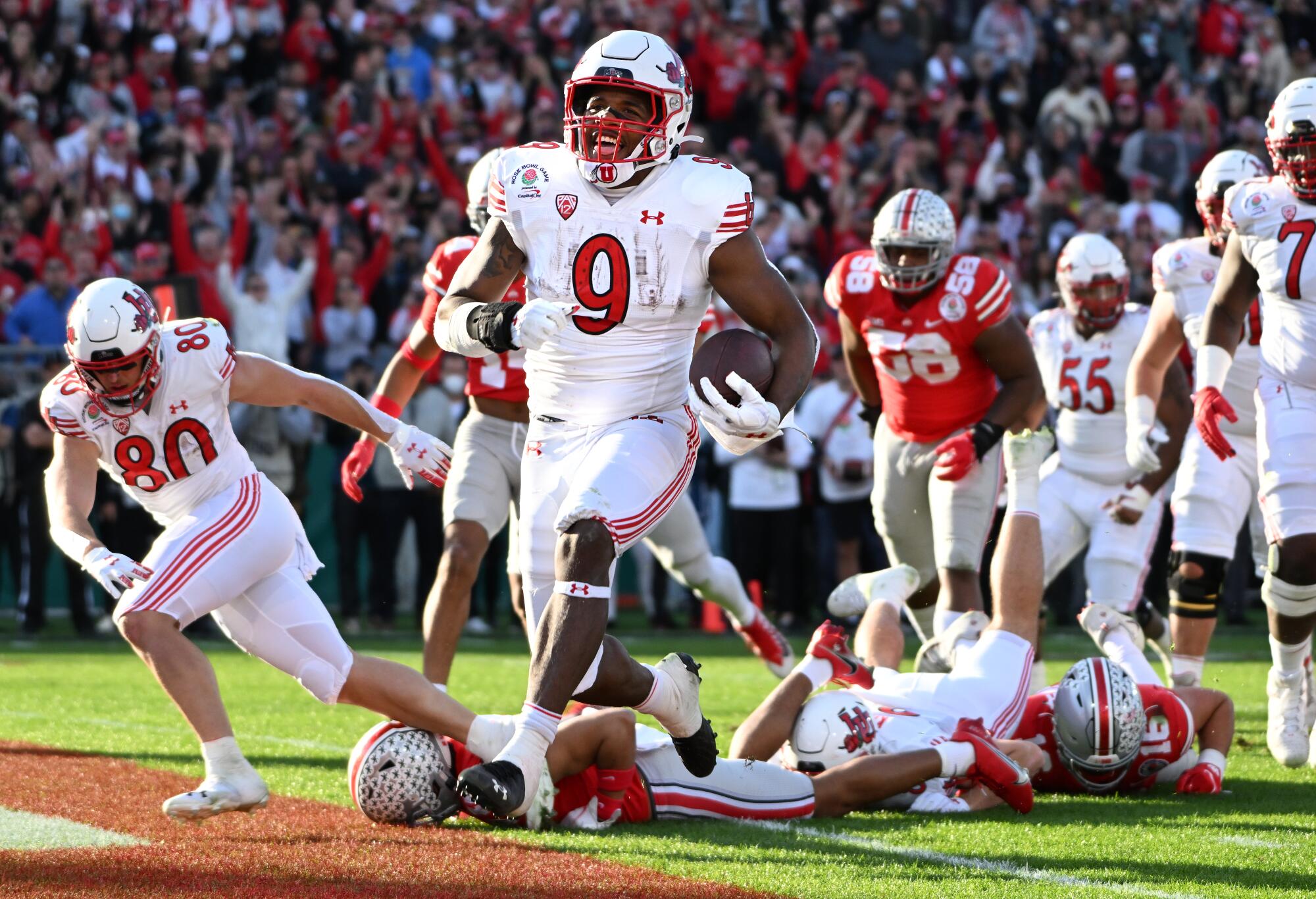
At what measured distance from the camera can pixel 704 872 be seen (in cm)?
408

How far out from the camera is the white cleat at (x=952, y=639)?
240 inches

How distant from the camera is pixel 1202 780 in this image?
5273 mm

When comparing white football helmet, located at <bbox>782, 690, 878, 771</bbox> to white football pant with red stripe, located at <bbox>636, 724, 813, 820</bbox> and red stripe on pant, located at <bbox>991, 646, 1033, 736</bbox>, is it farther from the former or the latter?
red stripe on pant, located at <bbox>991, 646, 1033, 736</bbox>

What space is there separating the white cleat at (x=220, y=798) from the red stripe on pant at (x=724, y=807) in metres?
1.09

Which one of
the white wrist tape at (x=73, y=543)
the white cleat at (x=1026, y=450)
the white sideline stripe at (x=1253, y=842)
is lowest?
the white sideline stripe at (x=1253, y=842)

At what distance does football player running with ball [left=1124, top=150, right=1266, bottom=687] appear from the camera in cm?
670

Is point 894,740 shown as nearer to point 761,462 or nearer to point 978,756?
point 978,756

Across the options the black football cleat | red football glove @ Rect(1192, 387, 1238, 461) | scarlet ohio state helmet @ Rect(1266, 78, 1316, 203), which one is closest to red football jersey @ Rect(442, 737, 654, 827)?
the black football cleat

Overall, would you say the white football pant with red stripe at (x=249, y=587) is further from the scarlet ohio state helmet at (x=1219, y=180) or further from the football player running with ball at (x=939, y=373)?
the scarlet ohio state helmet at (x=1219, y=180)

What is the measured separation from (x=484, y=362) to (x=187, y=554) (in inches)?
83.9

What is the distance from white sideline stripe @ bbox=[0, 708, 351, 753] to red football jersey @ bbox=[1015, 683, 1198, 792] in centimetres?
245

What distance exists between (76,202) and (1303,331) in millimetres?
8847

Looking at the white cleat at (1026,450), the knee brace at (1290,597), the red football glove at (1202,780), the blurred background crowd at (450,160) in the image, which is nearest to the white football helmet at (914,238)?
the white cleat at (1026,450)

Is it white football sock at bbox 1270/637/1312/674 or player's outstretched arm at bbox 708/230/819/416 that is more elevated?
player's outstretched arm at bbox 708/230/819/416
